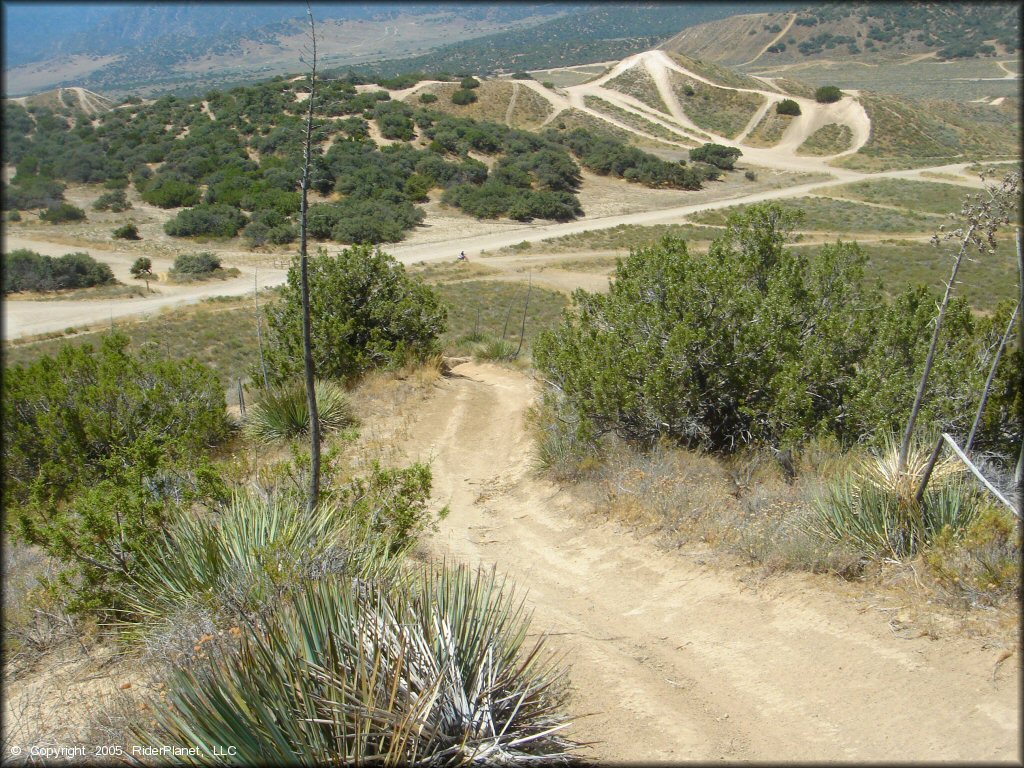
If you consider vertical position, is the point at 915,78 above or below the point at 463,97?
above

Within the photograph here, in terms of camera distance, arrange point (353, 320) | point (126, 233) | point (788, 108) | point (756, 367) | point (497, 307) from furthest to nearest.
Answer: point (788, 108)
point (126, 233)
point (497, 307)
point (353, 320)
point (756, 367)

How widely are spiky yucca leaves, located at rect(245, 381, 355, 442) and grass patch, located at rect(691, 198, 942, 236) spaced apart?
37.3 m

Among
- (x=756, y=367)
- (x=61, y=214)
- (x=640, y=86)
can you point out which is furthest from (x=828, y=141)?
(x=756, y=367)

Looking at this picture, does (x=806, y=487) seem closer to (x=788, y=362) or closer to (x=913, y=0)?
(x=788, y=362)

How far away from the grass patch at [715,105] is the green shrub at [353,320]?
71.2 metres

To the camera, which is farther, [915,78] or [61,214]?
[915,78]

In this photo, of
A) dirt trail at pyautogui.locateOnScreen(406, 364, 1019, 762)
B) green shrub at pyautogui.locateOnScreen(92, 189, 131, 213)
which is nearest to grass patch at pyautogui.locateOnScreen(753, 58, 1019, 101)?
green shrub at pyautogui.locateOnScreen(92, 189, 131, 213)

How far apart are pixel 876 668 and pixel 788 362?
166 inches

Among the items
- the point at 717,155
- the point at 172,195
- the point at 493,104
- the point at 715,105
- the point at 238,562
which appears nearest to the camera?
the point at 238,562

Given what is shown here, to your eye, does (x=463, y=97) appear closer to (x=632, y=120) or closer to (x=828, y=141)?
(x=632, y=120)

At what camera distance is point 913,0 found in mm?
104500

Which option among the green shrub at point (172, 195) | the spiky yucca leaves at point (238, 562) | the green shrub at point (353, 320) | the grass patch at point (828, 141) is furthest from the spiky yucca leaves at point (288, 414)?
the grass patch at point (828, 141)

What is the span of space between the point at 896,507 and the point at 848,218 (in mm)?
45676

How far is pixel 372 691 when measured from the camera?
311 cm
